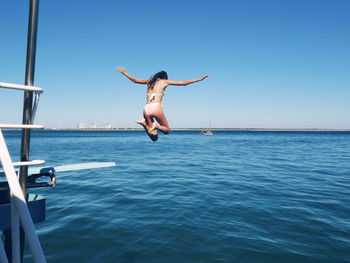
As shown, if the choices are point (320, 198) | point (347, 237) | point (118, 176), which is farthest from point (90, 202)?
point (320, 198)

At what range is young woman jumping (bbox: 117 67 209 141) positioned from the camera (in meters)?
3.38

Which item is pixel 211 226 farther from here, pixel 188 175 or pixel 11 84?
pixel 188 175

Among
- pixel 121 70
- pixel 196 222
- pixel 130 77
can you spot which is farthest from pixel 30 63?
pixel 196 222

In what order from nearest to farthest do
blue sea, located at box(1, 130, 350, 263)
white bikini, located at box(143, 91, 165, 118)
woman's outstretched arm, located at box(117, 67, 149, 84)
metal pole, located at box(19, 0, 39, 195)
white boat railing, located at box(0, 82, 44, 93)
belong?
white boat railing, located at box(0, 82, 44, 93), metal pole, located at box(19, 0, 39, 195), white bikini, located at box(143, 91, 165, 118), woman's outstretched arm, located at box(117, 67, 149, 84), blue sea, located at box(1, 130, 350, 263)

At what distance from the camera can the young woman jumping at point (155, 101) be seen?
3.38 m

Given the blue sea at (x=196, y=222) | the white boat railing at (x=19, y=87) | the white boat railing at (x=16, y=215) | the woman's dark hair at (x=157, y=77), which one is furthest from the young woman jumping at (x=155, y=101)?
the blue sea at (x=196, y=222)

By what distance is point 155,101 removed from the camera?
3.42 metres

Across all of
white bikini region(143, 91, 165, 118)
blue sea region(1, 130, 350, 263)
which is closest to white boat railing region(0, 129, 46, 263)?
white bikini region(143, 91, 165, 118)

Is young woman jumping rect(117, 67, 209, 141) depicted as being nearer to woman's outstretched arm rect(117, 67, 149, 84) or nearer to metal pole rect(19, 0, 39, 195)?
woman's outstretched arm rect(117, 67, 149, 84)

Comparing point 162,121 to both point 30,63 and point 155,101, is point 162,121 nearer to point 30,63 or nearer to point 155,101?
point 155,101

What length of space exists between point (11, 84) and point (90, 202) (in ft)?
33.1

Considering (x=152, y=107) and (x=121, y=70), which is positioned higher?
(x=121, y=70)

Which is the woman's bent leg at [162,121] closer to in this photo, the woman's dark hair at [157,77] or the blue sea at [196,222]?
the woman's dark hair at [157,77]

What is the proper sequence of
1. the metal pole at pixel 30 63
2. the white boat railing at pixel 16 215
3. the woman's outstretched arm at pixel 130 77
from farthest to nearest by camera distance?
the woman's outstretched arm at pixel 130 77 → the metal pole at pixel 30 63 → the white boat railing at pixel 16 215
